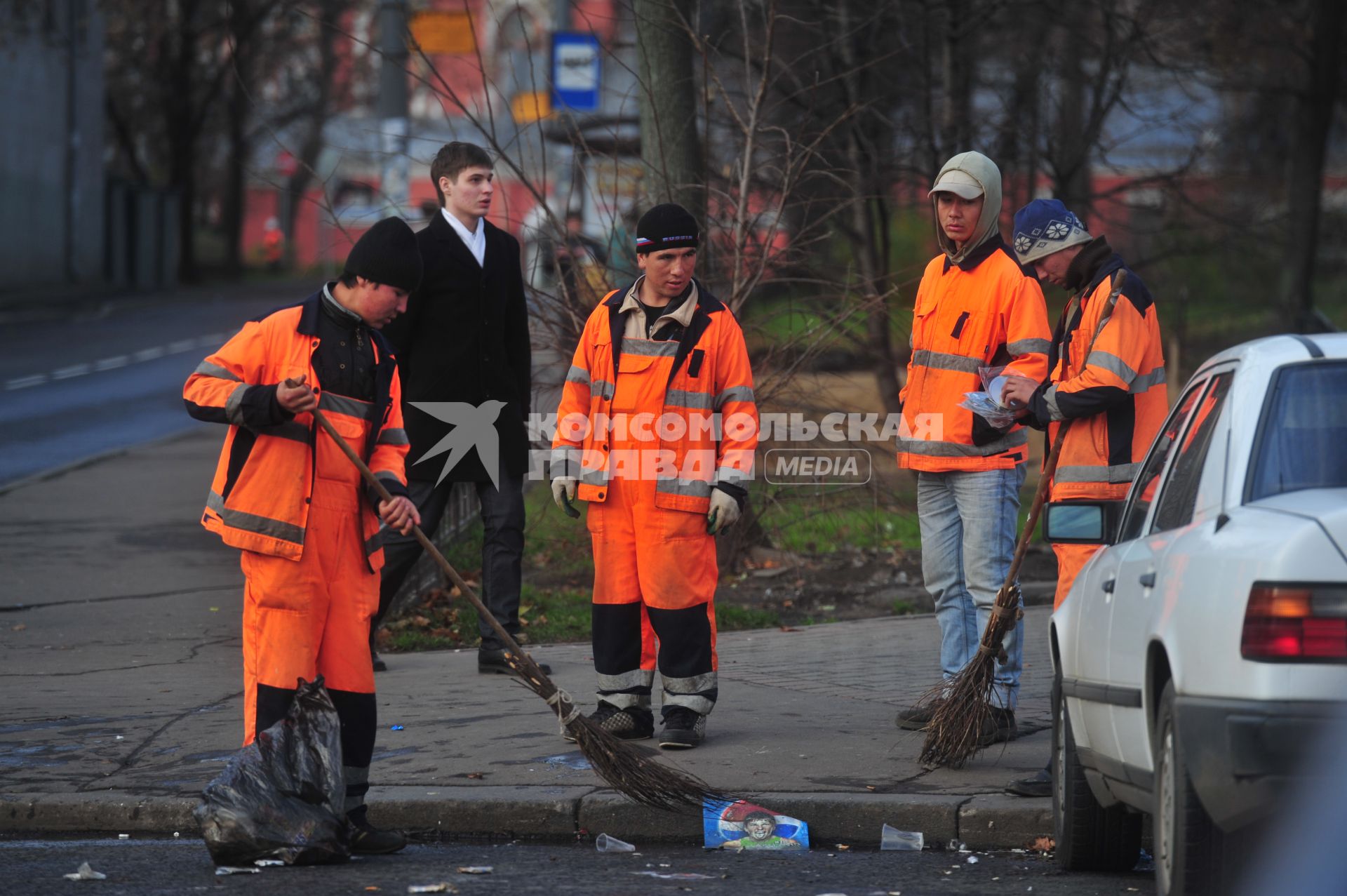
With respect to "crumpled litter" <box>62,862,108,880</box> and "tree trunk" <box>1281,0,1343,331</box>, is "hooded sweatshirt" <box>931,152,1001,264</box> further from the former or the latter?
"tree trunk" <box>1281,0,1343,331</box>

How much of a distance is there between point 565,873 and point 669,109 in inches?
245

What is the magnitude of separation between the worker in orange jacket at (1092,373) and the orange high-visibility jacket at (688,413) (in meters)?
1.06

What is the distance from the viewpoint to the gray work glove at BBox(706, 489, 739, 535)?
6324 mm

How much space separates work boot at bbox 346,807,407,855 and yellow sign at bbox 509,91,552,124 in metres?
4.73

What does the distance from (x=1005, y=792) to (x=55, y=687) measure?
408 cm

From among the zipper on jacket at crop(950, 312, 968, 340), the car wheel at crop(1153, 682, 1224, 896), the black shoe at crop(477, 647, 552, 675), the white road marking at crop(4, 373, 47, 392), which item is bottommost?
the black shoe at crop(477, 647, 552, 675)

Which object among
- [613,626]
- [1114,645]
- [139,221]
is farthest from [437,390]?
[139,221]

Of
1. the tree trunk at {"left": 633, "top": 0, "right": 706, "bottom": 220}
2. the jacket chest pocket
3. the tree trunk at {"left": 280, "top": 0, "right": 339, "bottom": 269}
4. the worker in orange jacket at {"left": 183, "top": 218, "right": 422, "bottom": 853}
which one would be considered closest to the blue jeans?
the jacket chest pocket

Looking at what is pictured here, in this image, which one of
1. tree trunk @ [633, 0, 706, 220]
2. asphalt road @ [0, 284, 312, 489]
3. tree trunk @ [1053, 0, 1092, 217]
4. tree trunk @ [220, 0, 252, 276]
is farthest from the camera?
tree trunk @ [220, 0, 252, 276]

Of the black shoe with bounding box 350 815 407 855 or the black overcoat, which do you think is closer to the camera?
the black shoe with bounding box 350 815 407 855

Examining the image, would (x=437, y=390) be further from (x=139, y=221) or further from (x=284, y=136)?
(x=284, y=136)

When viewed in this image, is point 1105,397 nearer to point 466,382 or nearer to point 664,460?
point 664,460

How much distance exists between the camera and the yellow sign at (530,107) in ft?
31.3

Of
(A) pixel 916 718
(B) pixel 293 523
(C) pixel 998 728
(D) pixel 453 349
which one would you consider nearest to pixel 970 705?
(C) pixel 998 728
